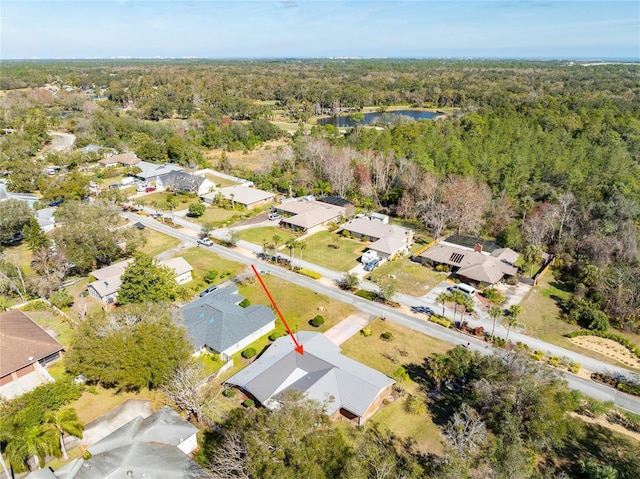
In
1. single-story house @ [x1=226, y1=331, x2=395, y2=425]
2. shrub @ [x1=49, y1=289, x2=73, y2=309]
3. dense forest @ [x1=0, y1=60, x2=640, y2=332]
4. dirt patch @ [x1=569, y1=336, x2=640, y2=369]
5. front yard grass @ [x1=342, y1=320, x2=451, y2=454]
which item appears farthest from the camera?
dense forest @ [x1=0, y1=60, x2=640, y2=332]

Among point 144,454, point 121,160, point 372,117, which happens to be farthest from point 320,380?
point 372,117

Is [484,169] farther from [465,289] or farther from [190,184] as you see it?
[190,184]

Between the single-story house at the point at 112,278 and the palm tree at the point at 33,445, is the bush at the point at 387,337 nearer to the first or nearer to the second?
the single-story house at the point at 112,278

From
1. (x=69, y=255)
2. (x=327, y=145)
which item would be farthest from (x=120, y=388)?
(x=327, y=145)

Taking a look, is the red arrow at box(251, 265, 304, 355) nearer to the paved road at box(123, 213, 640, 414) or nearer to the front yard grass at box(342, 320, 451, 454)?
the paved road at box(123, 213, 640, 414)

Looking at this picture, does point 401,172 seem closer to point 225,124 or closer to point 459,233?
point 459,233

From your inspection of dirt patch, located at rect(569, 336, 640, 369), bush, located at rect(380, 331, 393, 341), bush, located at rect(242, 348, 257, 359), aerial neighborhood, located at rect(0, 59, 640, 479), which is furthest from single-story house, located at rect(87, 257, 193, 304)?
dirt patch, located at rect(569, 336, 640, 369)
